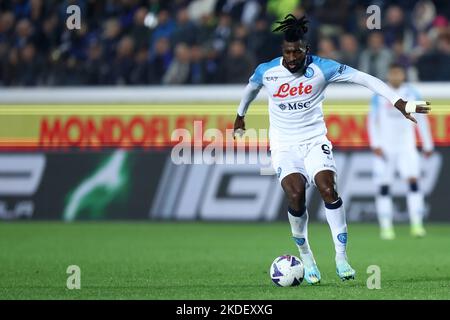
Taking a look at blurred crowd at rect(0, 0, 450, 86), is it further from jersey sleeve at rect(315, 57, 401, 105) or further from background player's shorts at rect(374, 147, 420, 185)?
jersey sleeve at rect(315, 57, 401, 105)

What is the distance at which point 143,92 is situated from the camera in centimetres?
1936

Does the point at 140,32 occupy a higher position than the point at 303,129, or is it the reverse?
the point at 140,32

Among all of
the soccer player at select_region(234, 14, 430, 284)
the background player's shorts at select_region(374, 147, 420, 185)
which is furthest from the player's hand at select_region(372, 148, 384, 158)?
the soccer player at select_region(234, 14, 430, 284)

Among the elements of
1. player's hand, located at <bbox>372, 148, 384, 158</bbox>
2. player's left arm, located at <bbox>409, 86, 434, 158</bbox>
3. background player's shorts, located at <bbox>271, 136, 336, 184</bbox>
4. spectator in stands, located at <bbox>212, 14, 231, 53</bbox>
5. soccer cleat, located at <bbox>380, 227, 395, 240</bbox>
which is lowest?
background player's shorts, located at <bbox>271, 136, 336, 184</bbox>

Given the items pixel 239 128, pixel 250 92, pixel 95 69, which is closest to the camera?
pixel 250 92

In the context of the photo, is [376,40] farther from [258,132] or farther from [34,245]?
[34,245]

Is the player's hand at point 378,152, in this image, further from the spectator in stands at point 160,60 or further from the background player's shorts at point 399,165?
the spectator in stands at point 160,60

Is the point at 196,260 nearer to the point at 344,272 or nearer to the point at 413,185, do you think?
the point at 344,272

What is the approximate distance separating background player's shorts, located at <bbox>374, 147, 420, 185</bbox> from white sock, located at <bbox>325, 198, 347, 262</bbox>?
658cm

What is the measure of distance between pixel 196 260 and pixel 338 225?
119 inches

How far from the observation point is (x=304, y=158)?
10680 mm

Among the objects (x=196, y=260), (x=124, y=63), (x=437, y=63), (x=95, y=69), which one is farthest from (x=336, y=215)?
(x=95, y=69)

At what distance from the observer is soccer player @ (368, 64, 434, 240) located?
16.7 meters

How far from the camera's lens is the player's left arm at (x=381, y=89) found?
393 inches
